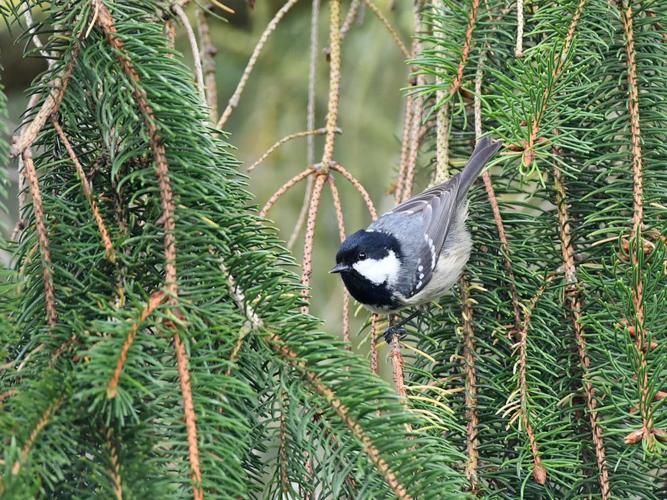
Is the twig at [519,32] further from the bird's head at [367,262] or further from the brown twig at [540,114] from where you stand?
the bird's head at [367,262]

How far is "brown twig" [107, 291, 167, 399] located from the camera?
91 cm

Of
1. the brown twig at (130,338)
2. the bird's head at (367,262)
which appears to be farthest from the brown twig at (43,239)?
the bird's head at (367,262)

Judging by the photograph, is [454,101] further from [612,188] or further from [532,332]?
[532,332]

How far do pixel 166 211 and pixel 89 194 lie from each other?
145 millimetres

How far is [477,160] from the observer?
1973 mm

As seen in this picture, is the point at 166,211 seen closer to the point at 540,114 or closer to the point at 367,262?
the point at 540,114

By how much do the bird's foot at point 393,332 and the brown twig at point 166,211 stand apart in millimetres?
724

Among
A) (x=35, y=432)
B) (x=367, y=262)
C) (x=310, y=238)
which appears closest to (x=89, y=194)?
(x=35, y=432)

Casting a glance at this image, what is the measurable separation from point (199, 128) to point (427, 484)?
27.2 inches

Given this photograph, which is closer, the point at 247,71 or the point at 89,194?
the point at 89,194

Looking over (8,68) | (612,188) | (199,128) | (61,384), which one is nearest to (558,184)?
(612,188)

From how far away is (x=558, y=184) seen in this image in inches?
64.9

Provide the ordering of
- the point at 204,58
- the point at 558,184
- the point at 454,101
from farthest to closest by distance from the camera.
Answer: the point at 204,58 < the point at 454,101 < the point at 558,184

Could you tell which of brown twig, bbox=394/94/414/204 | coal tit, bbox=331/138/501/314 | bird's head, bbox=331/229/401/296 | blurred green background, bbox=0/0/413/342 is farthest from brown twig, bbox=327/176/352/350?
blurred green background, bbox=0/0/413/342
